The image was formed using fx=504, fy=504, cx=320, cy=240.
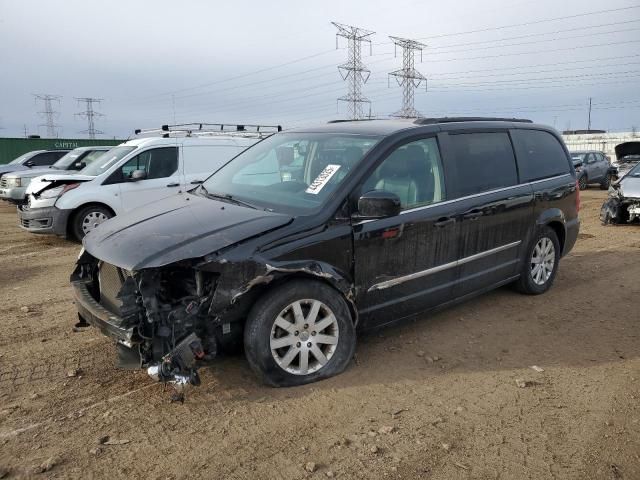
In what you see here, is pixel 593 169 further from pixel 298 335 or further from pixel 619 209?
pixel 298 335

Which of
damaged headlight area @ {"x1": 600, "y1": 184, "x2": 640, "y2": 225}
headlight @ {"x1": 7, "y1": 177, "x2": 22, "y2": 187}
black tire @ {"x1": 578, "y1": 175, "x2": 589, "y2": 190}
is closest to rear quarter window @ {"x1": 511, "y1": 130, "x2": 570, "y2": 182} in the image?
damaged headlight area @ {"x1": 600, "y1": 184, "x2": 640, "y2": 225}

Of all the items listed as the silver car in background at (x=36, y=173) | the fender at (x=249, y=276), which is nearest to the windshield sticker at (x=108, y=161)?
the silver car in background at (x=36, y=173)

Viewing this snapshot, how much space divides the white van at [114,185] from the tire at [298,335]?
580 cm

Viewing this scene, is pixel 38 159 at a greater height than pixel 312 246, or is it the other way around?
pixel 38 159

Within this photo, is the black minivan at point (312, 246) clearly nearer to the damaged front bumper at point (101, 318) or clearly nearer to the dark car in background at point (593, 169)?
the damaged front bumper at point (101, 318)

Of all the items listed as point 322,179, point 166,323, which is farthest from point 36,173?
point 166,323

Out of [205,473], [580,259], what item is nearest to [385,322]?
[205,473]

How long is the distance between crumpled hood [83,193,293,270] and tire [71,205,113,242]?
528cm

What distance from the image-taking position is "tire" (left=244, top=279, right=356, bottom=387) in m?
3.28

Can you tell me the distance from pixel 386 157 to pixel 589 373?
2222mm

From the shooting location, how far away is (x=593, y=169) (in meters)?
20.2

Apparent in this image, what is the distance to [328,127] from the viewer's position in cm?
459

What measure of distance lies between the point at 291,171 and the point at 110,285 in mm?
1681

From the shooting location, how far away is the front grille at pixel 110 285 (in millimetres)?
3510
